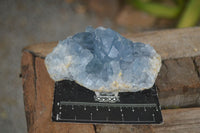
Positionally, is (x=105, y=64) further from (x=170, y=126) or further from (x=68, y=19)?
(x=68, y=19)

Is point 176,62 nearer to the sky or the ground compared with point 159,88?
nearer to the sky

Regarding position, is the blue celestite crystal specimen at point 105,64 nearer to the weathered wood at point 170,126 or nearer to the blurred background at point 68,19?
the weathered wood at point 170,126

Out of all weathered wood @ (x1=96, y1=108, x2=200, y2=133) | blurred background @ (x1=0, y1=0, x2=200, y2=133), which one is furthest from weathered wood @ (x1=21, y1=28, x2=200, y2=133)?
blurred background @ (x1=0, y1=0, x2=200, y2=133)

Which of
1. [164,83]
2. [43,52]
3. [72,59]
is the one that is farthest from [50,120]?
[164,83]

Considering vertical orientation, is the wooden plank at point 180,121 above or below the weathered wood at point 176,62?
below

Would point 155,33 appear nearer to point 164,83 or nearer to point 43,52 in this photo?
point 164,83

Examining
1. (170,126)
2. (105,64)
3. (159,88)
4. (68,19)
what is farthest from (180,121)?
(68,19)

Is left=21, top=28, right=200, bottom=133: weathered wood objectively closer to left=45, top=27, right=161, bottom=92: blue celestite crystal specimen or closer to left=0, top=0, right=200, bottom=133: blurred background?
left=45, top=27, right=161, bottom=92: blue celestite crystal specimen

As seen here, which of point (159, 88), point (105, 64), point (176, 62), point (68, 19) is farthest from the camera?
point (68, 19)

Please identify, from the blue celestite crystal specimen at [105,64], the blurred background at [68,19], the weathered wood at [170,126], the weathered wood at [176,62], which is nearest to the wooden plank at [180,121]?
the weathered wood at [170,126]
